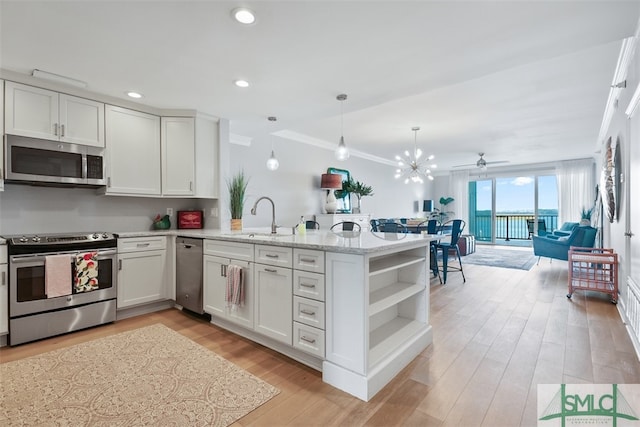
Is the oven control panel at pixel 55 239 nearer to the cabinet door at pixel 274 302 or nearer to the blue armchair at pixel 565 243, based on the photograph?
the cabinet door at pixel 274 302

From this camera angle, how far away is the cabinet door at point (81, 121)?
9.55 ft

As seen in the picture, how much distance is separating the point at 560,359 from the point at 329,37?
9.39 feet

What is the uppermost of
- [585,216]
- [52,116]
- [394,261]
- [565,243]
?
[52,116]

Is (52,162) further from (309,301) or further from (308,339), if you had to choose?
(308,339)

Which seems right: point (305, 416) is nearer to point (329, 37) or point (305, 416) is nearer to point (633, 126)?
point (329, 37)

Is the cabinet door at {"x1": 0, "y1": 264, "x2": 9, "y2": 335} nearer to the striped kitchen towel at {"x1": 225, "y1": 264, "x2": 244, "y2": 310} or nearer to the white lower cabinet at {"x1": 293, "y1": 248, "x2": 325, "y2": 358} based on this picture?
the striped kitchen towel at {"x1": 225, "y1": 264, "x2": 244, "y2": 310}

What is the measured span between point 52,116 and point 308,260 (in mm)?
2869

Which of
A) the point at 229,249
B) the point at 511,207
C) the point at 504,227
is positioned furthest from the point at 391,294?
the point at 504,227

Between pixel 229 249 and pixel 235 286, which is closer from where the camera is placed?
pixel 235 286

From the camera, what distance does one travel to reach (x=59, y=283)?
2660 mm

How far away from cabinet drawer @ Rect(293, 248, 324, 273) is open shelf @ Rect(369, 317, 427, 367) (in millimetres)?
659

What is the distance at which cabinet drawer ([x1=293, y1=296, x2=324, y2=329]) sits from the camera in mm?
2002

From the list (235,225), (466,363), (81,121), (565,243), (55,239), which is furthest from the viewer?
(565,243)

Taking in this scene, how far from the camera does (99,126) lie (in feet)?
10.3
